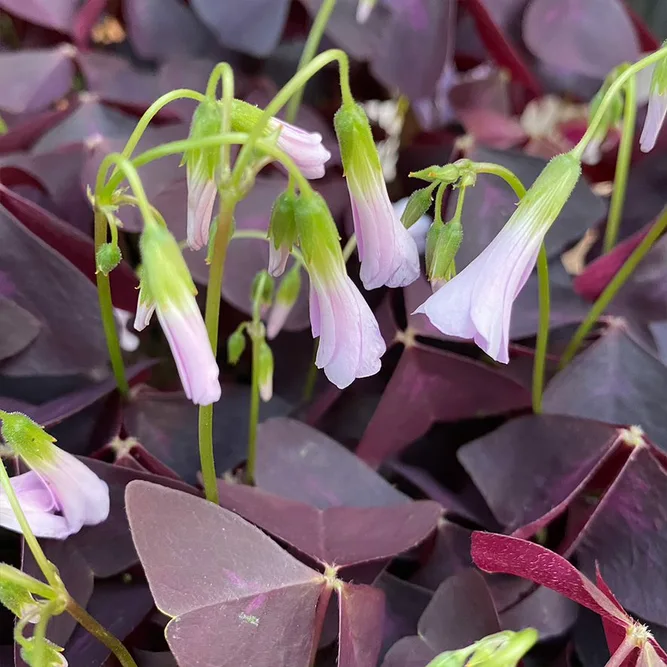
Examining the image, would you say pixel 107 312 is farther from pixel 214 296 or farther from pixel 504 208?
pixel 504 208

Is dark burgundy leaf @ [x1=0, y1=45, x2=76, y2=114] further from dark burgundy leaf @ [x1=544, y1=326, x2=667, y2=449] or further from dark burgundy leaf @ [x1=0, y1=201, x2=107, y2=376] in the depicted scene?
dark burgundy leaf @ [x1=544, y1=326, x2=667, y2=449]

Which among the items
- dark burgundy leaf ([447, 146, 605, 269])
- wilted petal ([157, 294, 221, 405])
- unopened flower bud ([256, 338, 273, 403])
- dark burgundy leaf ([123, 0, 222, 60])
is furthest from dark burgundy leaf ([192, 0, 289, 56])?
wilted petal ([157, 294, 221, 405])

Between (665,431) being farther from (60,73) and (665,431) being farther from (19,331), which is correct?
(60,73)

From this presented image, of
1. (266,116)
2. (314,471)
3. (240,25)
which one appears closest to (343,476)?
(314,471)

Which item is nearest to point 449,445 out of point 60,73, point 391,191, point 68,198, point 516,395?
point 516,395

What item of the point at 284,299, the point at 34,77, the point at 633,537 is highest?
the point at 34,77

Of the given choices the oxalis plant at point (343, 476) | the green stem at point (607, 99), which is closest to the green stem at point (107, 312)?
the oxalis plant at point (343, 476)

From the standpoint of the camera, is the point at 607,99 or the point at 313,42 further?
the point at 313,42
